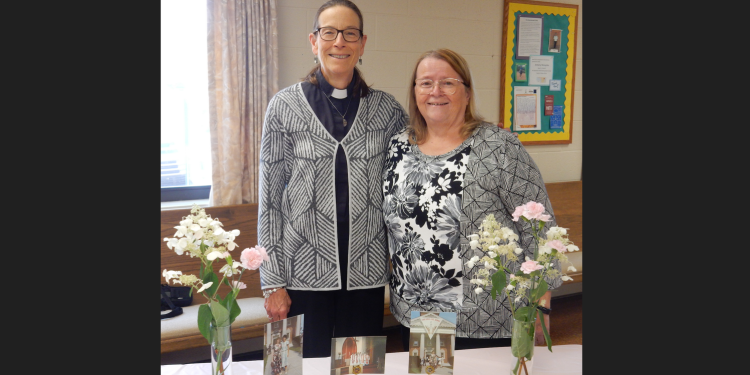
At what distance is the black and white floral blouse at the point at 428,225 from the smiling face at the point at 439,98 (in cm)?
12

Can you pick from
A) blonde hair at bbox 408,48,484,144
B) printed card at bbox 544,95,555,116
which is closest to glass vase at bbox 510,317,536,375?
Result: blonde hair at bbox 408,48,484,144

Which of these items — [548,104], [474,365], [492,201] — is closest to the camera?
[474,365]

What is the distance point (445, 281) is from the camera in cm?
178

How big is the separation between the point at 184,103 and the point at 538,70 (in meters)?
2.49

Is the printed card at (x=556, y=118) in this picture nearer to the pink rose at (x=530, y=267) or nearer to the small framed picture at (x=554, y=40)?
the small framed picture at (x=554, y=40)

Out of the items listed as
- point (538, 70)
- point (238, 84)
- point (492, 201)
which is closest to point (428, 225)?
point (492, 201)

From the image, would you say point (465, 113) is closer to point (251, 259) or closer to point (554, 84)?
point (251, 259)

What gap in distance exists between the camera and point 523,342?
1346 mm

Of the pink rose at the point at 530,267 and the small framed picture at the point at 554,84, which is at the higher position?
the small framed picture at the point at 554,84

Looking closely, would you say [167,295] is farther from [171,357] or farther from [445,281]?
[445,281]

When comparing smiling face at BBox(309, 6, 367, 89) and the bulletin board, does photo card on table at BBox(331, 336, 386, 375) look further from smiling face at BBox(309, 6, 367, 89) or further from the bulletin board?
the bulletin board

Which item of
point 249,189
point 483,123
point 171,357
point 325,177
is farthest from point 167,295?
point 483,123

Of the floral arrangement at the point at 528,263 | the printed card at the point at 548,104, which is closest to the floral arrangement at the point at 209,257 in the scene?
the floral arrangement at the point at 528,263

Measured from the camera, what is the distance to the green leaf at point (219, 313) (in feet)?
4.14
